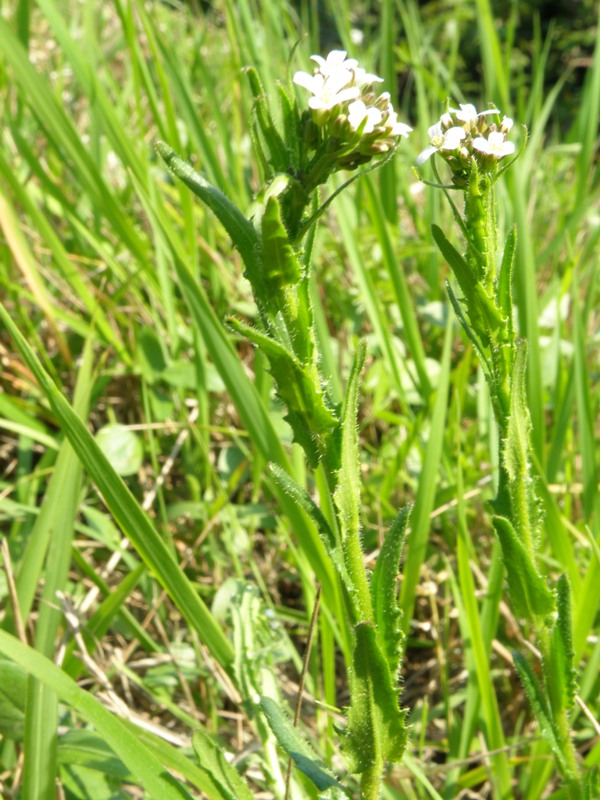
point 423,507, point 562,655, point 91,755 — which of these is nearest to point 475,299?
point 562,655

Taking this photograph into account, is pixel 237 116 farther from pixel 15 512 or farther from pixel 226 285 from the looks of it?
pixel 15 512

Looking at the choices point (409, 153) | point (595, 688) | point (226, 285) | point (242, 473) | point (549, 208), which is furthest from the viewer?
point (549, 208)

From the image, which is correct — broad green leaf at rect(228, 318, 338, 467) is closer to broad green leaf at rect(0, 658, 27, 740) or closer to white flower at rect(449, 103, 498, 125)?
white flower at rect(449, 103, 498, 125)

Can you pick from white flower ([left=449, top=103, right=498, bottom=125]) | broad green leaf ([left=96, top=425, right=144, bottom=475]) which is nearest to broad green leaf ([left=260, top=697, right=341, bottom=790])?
white flower ([left=449, top=103, right=498, bottom=125])

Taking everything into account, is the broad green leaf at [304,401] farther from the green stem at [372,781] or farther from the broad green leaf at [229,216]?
the green stem at [372,781]

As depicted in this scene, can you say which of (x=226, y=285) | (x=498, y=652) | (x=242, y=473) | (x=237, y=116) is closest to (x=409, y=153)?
(x=237, y=116)

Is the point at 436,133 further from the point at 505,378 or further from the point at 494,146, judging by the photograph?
the point at 505,378

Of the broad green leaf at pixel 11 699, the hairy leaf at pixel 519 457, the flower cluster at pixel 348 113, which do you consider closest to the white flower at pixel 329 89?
the flower cluster at pixel 348 113
